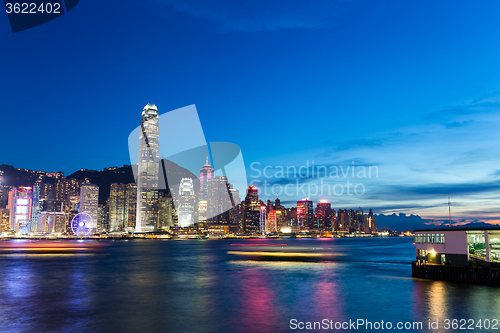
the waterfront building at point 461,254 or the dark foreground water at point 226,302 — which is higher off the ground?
the waterfront building at point 461,254

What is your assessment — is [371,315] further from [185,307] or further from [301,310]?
[185,307]

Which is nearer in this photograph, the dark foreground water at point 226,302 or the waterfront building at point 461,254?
the dark foreground water at point 226,302

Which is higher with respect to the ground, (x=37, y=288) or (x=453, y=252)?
(x=453, y=252)

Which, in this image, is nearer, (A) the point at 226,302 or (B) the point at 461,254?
(A) the point at 226,302

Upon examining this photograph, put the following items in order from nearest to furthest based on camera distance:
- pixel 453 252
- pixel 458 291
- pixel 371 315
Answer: pixel 371 315
pixel 458 291
pixel 453 252

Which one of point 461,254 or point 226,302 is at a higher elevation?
point 461,254

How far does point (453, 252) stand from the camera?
184ft

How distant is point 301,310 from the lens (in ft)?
130

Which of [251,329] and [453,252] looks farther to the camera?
[453,252]

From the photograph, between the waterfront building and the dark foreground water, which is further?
the waterfront building

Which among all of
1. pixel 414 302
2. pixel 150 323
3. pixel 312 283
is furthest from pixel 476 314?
pixel 150 323

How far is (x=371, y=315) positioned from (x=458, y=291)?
670 inches

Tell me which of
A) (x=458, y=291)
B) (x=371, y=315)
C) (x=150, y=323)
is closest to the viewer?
(x=150, y=323)

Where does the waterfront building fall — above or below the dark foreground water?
above
